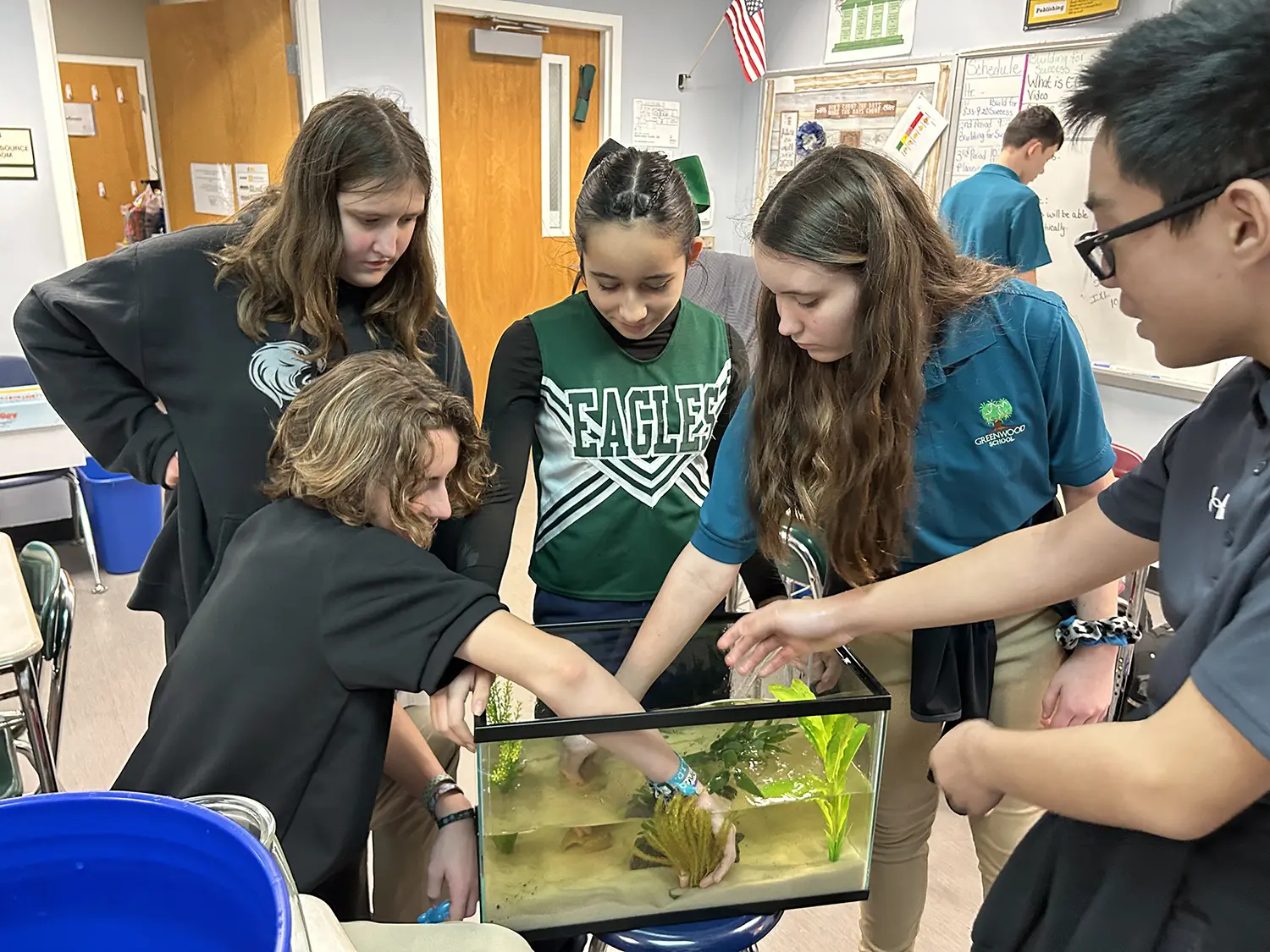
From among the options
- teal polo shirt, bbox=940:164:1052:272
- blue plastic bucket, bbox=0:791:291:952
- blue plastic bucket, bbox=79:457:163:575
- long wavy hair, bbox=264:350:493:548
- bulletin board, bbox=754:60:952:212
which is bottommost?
blue plastic bucket, bbox=79:457:163:575

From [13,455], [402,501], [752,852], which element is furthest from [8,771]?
[13,455]

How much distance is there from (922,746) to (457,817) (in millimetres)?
666

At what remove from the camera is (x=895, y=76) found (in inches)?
168

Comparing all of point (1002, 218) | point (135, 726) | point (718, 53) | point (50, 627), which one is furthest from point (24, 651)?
point (718, 53)

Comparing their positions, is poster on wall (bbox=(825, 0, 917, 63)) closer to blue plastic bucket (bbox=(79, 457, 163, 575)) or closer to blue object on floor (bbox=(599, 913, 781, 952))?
blue plastic bucket (bbox=(79, 457, 163, 575))

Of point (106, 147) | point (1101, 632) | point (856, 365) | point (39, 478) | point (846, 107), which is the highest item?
point (846, 107)

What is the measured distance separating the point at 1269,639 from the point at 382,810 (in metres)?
1.16

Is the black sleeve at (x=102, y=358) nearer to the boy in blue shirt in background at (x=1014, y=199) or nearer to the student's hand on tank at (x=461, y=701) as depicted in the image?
the student's hand on tank at (x=461, y=701)

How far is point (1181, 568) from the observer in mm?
771

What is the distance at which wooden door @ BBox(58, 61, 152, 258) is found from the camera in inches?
235

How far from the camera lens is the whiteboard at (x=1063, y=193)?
11.6ft

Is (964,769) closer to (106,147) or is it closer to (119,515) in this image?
(119,515)

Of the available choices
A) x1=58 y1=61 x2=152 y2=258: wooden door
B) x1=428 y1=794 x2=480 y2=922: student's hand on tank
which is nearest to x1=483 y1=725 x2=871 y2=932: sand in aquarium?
x1=428 y1=794 x2=480 y2=922: student's hand on tank

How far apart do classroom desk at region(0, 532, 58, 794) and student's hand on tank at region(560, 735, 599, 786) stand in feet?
3.86
